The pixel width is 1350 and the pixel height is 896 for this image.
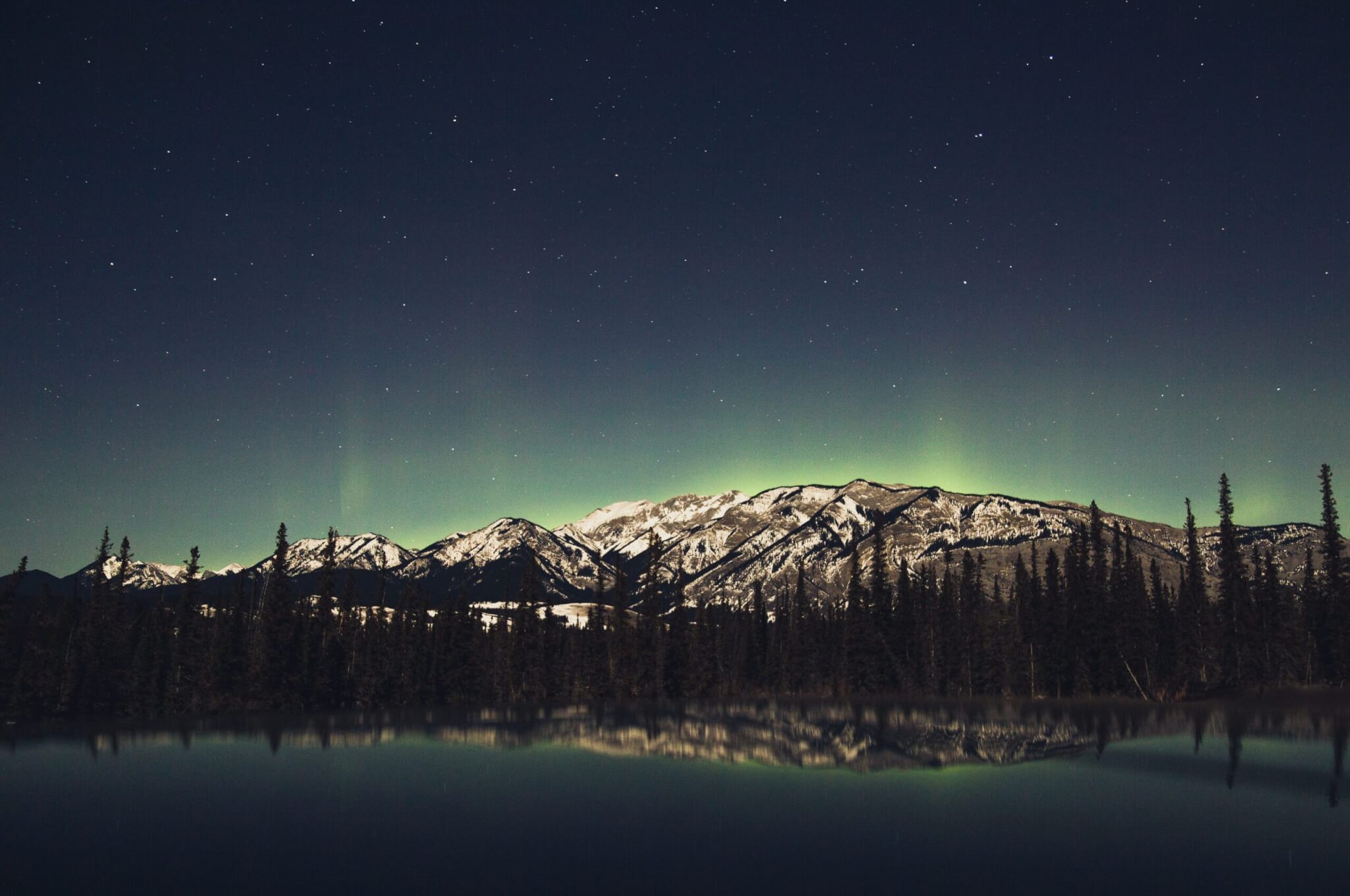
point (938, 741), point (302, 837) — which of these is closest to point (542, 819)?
point (302, 837)

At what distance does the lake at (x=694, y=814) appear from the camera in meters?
14.5

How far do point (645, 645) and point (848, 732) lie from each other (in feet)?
209

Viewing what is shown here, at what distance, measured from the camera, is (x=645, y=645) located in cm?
10306

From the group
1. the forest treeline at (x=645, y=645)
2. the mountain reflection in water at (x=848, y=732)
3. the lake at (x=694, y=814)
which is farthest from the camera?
the forest treeline at (x=645, y=645)

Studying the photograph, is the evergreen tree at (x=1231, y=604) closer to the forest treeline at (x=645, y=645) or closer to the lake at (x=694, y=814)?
the forest treeline at (x=645, y=645)

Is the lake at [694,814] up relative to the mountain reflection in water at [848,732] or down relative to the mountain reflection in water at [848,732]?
up

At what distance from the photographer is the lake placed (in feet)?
47.5

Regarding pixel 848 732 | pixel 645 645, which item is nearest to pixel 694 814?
pixel 848 732

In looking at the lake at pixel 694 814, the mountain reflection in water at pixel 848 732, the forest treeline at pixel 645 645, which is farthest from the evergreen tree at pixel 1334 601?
the lake at pixel 694 814

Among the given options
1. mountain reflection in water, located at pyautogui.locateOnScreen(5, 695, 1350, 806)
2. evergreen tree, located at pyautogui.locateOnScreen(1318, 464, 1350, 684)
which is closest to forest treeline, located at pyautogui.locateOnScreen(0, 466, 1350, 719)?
evergreen tree, located at pyautogui.locateOnScreen(1318, 464, 1350, 684)

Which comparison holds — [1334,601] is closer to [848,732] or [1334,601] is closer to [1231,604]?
[1231,604]

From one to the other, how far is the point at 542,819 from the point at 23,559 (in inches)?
3614

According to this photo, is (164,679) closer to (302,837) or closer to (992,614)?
(302,837)

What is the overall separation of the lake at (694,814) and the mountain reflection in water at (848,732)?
0.33 meters
